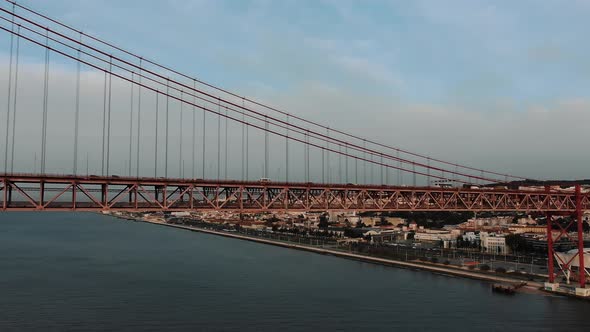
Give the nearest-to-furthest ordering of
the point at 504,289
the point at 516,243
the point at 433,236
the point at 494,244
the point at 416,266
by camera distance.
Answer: the point at 504,289
the point at 416,266
the point at 516,243
the point at 494,244
the point at 433,236

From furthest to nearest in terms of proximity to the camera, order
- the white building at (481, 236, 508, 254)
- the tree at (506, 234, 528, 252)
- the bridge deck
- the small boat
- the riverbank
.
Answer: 1. the white building at (481, 236, 508, 254)
2. the tree at (506, 234, 528, 252)
3. the riverbank
4. the small boat
5. the bridge deck

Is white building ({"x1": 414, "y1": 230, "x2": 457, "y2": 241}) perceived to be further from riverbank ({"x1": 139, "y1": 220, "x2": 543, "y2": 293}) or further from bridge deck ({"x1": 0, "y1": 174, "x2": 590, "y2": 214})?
bridge deck ({"x1": 0, "y1": 174, "x2": 590, "y2": 214})

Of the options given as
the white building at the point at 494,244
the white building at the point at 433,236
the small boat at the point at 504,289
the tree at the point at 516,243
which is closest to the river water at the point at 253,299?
the small boat at the point at 504,289

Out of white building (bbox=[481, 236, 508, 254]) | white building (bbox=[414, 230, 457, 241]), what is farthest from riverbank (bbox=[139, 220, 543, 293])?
white building (bbox=[414, 230, 457, 241])

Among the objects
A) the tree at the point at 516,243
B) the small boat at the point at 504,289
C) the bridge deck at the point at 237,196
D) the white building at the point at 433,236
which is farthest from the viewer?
the white building at the point at 433,236

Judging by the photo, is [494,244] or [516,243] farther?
[494,244]

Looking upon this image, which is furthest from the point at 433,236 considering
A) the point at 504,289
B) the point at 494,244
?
the point at 504,289

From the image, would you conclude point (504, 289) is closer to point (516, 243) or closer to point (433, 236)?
point (516, 243)

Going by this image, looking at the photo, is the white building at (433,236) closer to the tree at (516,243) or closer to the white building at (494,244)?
the white building at (494,244)

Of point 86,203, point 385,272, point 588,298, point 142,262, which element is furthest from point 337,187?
point 142,262
